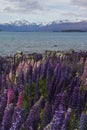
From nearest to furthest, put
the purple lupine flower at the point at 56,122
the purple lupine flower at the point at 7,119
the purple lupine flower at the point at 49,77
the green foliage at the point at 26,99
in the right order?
the purple lupine flower at the point at 56,122
the purple lupine flower at the point at 7,119
the green foliage at the point at 26,99
the purple lupine flower at the point at 49,77

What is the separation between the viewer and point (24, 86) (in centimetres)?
882

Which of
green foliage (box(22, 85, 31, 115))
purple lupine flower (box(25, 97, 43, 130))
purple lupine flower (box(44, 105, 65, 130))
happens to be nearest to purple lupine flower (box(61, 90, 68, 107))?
green foliage (box(22, 85, 31, 115))

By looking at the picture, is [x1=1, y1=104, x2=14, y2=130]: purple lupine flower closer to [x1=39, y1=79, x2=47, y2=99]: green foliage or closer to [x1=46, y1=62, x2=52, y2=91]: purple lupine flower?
[x1=46, y1=62, x2=52, y2=91]: purple lupine flower

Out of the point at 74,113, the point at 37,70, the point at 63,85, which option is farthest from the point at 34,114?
the point at 37,70

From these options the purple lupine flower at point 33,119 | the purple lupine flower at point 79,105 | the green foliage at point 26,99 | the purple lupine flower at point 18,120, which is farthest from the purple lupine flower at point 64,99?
the purple lupine flower at point 18,120

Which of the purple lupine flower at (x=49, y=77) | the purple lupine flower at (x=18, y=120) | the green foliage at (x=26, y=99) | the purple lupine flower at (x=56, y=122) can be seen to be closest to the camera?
the purple lupine flower at (x=56, y=122)

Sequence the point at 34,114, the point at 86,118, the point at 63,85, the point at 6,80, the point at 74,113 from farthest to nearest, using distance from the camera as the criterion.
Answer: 1. the point at 6,80
2. the point at 63,85
3. the point at 74,113
4. the point at 34,114
5. the point at 86,118

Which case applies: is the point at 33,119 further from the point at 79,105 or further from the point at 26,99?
the point at 26,99

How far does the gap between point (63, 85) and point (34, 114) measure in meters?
2.88

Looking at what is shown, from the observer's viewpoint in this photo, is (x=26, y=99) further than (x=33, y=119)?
Yes

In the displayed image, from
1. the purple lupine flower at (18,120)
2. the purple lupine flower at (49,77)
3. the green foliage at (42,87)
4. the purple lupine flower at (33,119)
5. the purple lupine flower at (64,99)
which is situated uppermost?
the purple lupine flower at (18,120)

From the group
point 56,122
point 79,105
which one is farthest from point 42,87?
point 56,122

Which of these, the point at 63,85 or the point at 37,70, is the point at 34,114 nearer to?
the point at 63,85

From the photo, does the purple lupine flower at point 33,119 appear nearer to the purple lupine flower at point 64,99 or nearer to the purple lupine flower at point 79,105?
the purple lupine flower at point 64,99
